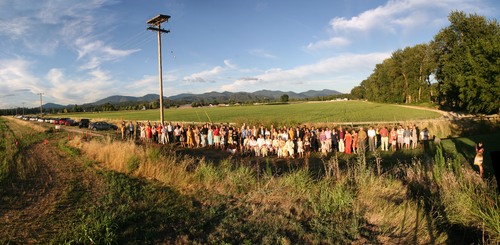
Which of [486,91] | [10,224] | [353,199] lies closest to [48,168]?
[10,224]

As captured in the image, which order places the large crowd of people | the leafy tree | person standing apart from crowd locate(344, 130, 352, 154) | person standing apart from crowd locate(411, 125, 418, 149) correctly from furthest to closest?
the leafy tree < person standing apart from crowd locate(411, 125, 418, 149) < person standing apart from crowd locate(344, 130, 352, 154) < the large crowd of people

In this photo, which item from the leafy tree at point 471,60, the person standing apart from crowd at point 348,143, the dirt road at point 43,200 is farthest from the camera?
the leafy tree at point 471,60

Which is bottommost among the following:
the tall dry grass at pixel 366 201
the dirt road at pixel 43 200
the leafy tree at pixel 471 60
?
the dirt road at pixel 43 200

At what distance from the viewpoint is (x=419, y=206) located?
6.04 meters

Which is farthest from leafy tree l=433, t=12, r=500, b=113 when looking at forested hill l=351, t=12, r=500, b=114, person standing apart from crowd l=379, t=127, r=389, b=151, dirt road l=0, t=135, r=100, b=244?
dirt road l=0, t=135, r=100, b=244

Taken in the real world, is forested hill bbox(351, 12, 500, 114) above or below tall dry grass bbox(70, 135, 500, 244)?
above

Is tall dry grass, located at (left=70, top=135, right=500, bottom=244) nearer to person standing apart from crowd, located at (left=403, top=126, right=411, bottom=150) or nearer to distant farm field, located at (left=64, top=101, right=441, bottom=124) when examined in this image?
distant farm field, located at (left=64, top=101, right=441, bottom=124)

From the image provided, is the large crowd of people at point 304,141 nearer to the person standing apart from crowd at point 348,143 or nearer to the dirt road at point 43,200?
the person standing apart from crowd at point 348,143

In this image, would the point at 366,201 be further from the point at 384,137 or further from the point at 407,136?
the point at 407,136

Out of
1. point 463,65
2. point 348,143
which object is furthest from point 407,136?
point 463,65

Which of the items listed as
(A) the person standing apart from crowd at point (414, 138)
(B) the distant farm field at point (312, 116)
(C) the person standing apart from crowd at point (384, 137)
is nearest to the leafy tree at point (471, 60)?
(B) the distant farm field at point (312, 116)

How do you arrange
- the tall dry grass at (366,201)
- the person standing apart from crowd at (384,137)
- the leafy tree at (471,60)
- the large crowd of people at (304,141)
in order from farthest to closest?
the leafy tree at (471,60) < the person standing apart from crowd at (384,137) < the large crowd of people at (304,141) < the tall dry grass at (366,201)

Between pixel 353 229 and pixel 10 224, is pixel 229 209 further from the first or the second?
pixel 10 224

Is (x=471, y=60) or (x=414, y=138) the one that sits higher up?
(x=471, y=60)
